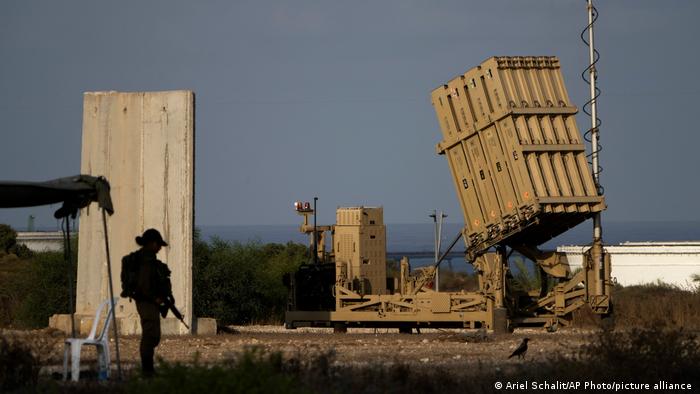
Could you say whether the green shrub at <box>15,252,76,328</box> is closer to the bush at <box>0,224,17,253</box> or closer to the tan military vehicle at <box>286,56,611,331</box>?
the tan military vehicle at <box>286,56,611,331</box>

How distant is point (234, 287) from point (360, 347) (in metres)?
14.5

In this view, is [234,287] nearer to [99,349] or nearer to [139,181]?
[139,181]

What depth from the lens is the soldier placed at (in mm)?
13609

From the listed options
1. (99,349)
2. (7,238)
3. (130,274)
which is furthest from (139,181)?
(7,238)

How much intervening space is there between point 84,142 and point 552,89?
8.65 m

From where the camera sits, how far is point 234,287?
33.5 meters

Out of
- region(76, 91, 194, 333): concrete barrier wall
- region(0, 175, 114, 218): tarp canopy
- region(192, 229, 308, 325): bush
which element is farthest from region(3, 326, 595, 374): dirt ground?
region(192, 229, 308, 325): bush

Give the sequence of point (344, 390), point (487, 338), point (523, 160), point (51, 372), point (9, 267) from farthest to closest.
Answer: point (9, 267)
point (523, 160)
point (487, 338)
point (51, 372)
point (344, 390)

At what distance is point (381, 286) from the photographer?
27609mm

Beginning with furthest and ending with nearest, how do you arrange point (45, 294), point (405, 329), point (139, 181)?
point (45, 294), point (405, 329), point (139, 181)

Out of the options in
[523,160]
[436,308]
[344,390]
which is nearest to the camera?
[344,390]

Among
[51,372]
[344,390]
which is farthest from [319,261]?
[344,390]

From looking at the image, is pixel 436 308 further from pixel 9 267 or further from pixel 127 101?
pixel 9 267

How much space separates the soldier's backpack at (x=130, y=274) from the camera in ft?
45.1
